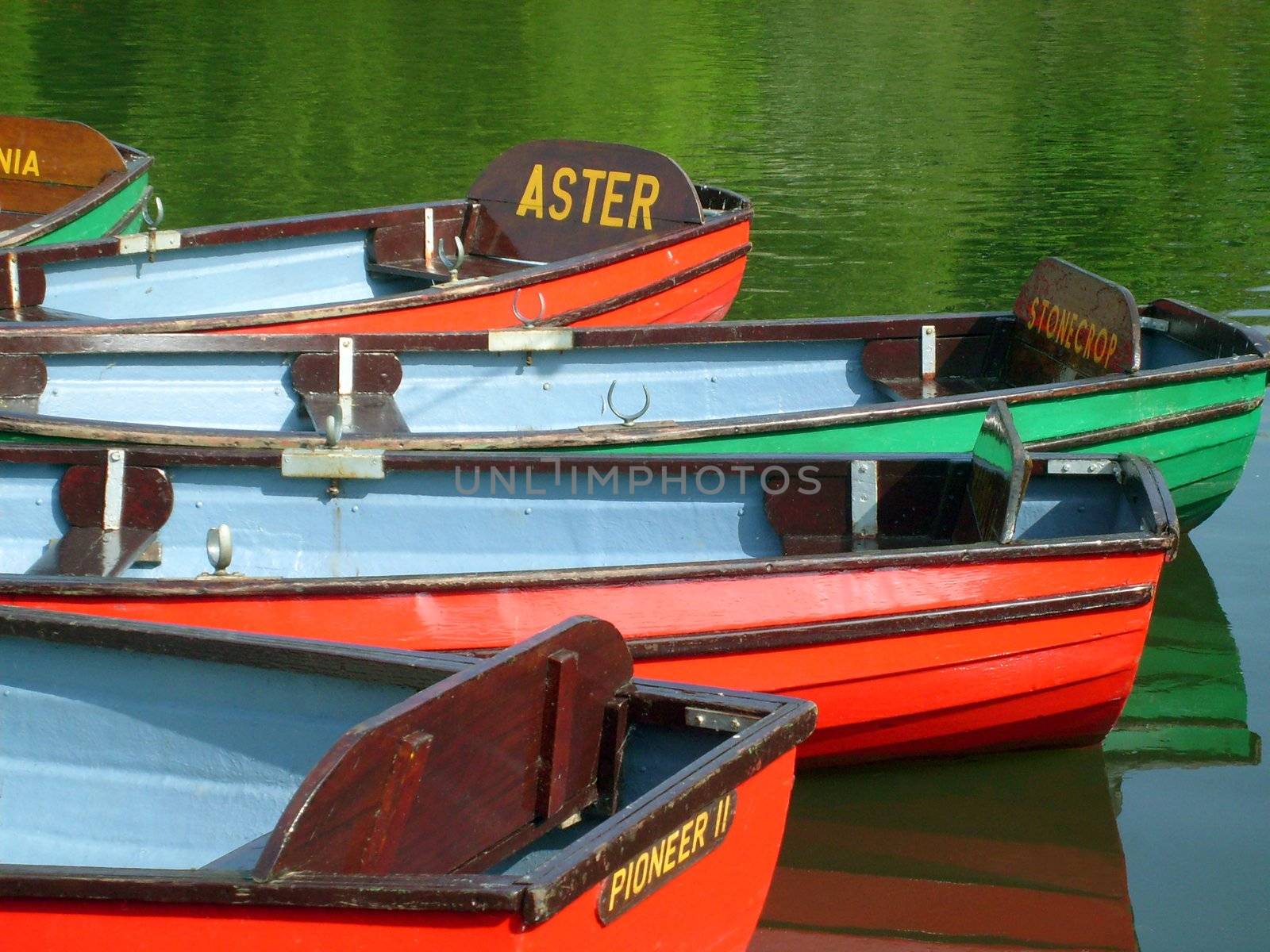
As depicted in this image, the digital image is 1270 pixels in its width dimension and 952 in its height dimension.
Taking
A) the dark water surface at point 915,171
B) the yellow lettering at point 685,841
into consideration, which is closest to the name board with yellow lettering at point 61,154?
the dark water surface at point 915,171

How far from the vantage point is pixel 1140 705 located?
6316 mm

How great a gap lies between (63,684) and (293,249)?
5895 mm

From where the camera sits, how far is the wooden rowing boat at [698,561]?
4973 millimetres

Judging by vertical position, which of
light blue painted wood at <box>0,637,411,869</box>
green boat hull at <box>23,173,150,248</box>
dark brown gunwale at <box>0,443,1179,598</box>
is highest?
green boat hull at <box>23,173,150,248</box>

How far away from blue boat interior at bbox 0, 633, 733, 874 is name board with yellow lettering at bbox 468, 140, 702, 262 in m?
6.30

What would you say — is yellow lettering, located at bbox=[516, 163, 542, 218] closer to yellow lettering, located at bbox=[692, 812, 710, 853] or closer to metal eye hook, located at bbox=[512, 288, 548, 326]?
metal eye hook, located at bbox=[512, 288, 548, 326]

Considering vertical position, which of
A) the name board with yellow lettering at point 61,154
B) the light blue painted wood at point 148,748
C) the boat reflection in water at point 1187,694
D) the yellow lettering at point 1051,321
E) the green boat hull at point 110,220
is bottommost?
the boat reflection in water at point 1187,694

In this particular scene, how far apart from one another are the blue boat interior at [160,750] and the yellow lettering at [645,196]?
6.37m

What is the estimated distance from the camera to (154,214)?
45.3 ft

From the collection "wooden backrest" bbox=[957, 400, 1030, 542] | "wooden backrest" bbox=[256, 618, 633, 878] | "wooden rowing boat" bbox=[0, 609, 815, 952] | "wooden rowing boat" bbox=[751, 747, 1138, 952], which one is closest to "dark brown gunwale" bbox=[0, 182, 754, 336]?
"wooden rowing boat" bbox=[0, 609, 815, 952]

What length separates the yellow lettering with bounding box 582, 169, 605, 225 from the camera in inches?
398

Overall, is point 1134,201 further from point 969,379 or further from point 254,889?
point 254,889

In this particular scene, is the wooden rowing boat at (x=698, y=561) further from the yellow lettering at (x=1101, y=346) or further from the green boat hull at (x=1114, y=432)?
the yellow lettering at (x=1101, y=346)

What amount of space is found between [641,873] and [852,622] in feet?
6.34
